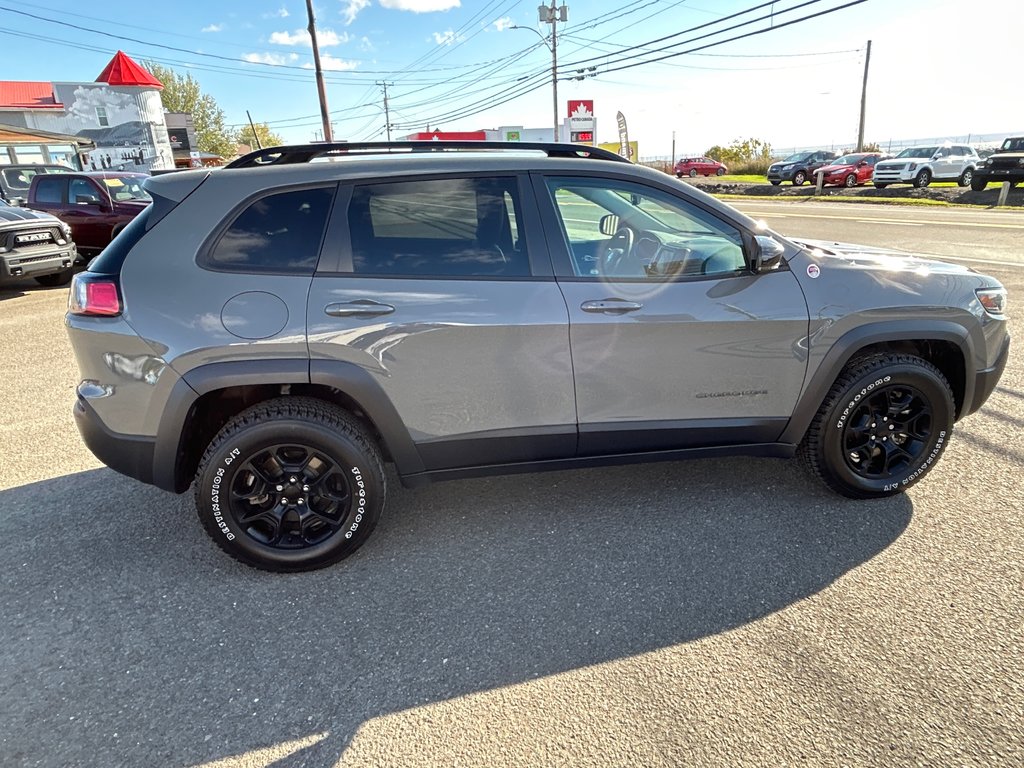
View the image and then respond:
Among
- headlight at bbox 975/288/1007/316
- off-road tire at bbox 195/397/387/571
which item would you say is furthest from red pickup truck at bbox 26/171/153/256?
headlight at bbox 975/288/1007/316

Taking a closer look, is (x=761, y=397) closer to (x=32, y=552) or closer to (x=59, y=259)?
(x=32, y=552)

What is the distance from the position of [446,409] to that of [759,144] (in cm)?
5978

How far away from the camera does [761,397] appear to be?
9.86ft

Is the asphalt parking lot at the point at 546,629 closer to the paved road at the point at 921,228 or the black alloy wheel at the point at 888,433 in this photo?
the black alloy wheel at the point at 888,433

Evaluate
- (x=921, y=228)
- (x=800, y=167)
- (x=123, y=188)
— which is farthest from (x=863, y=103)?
(x=123, y=188)

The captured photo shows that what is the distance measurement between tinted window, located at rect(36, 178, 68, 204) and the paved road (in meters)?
14.9

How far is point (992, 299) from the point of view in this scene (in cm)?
319

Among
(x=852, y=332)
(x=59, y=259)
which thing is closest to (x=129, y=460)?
(x=852, y=332)

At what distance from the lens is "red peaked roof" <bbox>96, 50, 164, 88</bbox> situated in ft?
133

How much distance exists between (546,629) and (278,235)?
199 centimetres

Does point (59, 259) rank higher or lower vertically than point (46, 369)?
higher

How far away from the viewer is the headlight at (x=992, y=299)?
3.16 metres

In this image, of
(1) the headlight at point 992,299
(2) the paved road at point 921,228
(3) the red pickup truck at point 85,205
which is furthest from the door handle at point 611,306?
(3) the red pickup truck at point 85,205

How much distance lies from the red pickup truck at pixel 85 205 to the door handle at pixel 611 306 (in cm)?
1150
